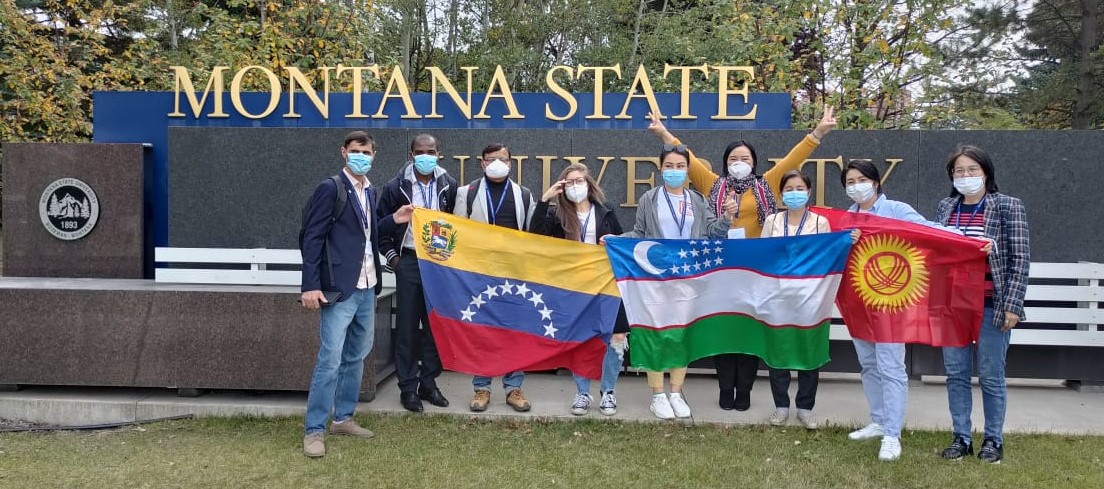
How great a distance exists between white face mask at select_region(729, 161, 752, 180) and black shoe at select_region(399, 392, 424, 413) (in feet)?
8.80

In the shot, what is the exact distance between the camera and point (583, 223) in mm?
5070

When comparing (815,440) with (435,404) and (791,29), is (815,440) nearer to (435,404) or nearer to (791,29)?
(435,404)

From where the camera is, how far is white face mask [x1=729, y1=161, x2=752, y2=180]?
16.3 ft

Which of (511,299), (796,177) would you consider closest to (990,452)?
(796,177)

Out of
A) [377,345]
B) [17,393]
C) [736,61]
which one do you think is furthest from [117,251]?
[736,61]

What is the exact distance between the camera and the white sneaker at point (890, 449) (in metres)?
4.28

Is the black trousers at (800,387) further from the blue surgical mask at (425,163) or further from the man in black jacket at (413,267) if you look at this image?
the blue surgical mask at (425,163)

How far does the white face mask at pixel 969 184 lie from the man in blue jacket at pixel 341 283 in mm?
3448

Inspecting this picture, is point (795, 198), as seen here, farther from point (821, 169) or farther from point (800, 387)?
point (821, 169)

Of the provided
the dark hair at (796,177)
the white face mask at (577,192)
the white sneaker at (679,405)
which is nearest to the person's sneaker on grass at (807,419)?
the white sneaker at (679,405)

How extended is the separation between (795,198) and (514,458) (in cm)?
236

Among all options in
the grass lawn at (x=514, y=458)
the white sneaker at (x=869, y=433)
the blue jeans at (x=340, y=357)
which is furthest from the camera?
the white sneaker at (x=869, y=433)

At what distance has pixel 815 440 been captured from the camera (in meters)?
4.68

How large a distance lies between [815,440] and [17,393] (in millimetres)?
5651
